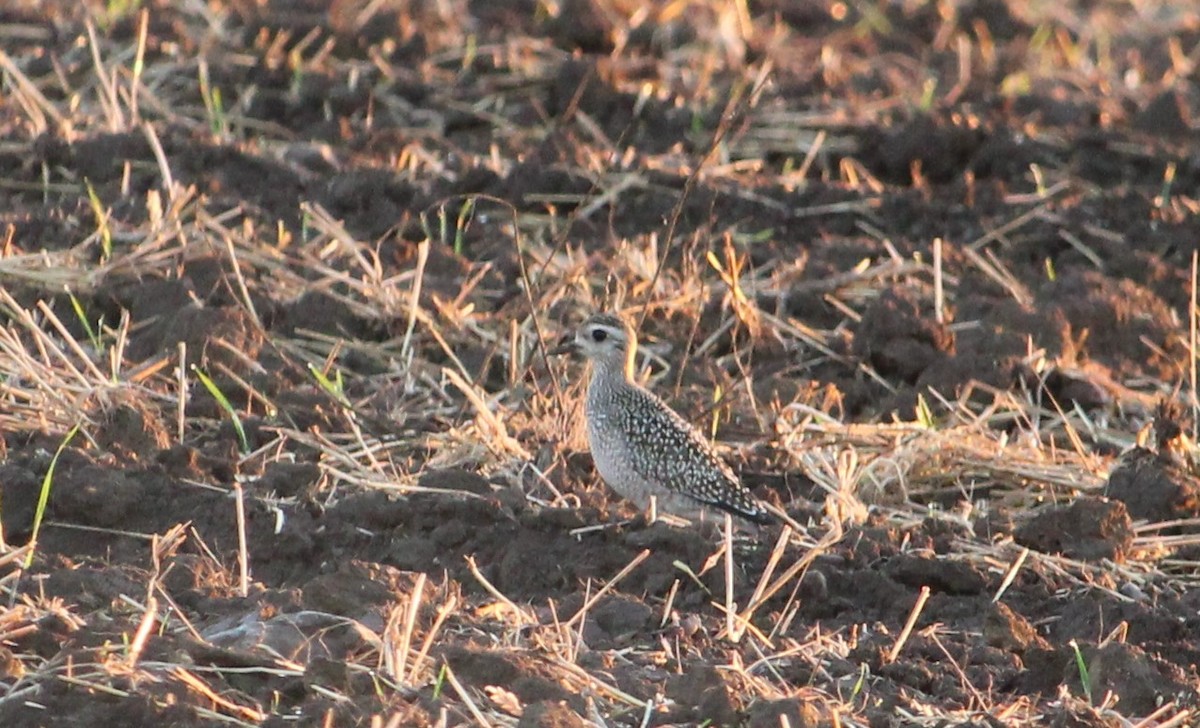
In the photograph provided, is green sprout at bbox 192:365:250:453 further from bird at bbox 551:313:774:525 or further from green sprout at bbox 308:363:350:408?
bird at bbox 551:313:774:525

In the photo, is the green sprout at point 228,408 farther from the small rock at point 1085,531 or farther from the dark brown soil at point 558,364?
the small rock at point 1085,531

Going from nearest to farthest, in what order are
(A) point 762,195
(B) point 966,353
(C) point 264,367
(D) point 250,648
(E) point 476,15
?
(D) point 250,648, (C) point 264,367, (B) point 966,353, (A) point 762,195, (E) point 476,15

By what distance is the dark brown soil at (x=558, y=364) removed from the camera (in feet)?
21.9

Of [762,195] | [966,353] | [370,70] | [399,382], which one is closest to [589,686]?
[399,382]

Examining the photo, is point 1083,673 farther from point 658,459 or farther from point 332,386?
point 332,386

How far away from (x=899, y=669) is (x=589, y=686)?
44.3 inches

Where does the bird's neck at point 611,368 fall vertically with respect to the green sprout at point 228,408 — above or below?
below

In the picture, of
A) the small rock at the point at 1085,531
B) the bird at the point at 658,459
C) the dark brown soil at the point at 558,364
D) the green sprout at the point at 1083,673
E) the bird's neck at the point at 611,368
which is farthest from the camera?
the bird's neck at the point at 611,368

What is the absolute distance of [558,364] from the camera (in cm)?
991

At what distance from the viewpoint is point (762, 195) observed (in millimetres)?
12164

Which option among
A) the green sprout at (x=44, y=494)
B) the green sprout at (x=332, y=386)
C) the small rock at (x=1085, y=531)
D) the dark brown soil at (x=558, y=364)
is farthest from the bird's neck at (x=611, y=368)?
the green sprout at (x=44, y=494)

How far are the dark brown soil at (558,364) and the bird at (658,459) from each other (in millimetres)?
162

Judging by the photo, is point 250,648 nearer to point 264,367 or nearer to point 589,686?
point 589,686

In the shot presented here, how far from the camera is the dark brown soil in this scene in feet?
21.9
